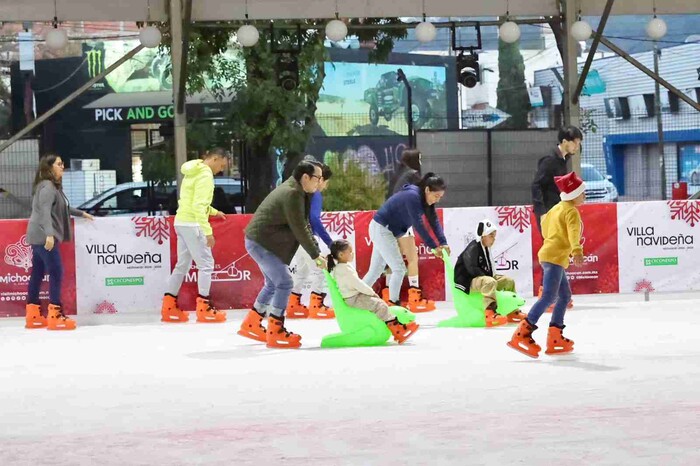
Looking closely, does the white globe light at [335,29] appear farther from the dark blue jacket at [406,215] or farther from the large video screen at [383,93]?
the large video screen at [383,93]

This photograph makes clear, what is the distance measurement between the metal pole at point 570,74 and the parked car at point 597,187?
11.7 meters

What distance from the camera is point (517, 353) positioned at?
10.9m

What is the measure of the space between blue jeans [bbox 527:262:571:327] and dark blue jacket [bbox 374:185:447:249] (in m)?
3.02

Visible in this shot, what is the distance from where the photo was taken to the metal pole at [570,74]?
58.2 ft

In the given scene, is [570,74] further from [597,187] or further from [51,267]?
[597,187]

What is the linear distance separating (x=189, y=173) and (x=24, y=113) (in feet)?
58.5

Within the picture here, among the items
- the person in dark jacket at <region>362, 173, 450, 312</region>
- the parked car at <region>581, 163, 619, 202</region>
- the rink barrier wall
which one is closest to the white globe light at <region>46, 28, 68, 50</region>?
the rink barrier wall

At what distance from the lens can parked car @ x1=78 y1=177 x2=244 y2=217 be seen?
2173 cm

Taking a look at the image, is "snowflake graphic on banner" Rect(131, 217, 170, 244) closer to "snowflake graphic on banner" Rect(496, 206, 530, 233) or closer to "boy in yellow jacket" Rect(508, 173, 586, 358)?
"snowflake graphic on banner" Rect(496, 206, 530, 233)

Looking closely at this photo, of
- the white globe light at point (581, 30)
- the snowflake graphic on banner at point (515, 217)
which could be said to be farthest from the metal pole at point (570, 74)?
the snowflake graphic on banner at point (515, 217)

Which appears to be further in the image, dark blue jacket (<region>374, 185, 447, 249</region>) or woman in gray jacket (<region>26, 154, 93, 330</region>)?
woman in gray jacket (<region>26, 154, 93, 330</region>)

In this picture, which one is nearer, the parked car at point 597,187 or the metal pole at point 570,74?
the metal pole at point 570,74

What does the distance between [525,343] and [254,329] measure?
8.53 feet

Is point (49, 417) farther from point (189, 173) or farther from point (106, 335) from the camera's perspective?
point (189, 173)
